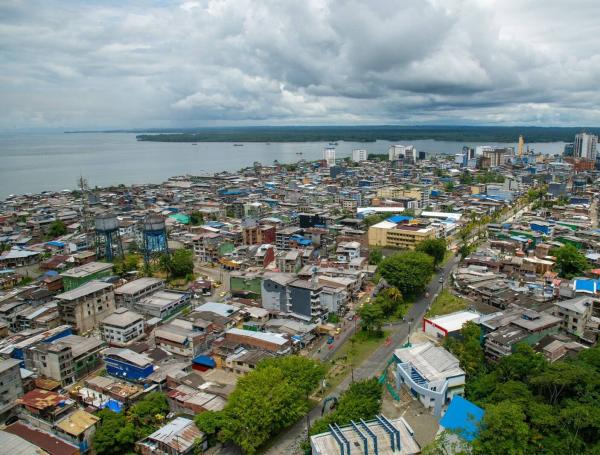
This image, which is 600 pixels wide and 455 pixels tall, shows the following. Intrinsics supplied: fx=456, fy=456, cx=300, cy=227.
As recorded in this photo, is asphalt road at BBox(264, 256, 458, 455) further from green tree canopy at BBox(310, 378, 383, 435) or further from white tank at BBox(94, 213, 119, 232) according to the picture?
white tank at BBox(94, 213, 119, 232)

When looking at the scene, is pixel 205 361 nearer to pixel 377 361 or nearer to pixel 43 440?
pixel 43 440

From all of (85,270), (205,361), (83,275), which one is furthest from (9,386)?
(85,270)

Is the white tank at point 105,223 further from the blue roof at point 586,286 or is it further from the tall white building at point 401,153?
the tall white building at point 401,153

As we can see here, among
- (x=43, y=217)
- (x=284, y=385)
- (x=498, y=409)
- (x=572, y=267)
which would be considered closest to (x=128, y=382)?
(x=284, y=385)

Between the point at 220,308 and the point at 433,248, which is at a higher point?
the point at 433,248

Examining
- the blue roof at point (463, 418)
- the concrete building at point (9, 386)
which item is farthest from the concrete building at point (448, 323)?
the concrete building at point (9, 386)

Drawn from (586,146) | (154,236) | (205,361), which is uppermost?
(586,146)

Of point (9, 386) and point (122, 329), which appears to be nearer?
point (9, 386)

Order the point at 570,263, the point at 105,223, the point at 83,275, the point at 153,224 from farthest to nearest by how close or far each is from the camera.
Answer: the point at 105,223
the point at 153,224
the point at 570,263
the point at 83,275

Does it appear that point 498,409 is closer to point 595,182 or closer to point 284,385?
point 284,385
